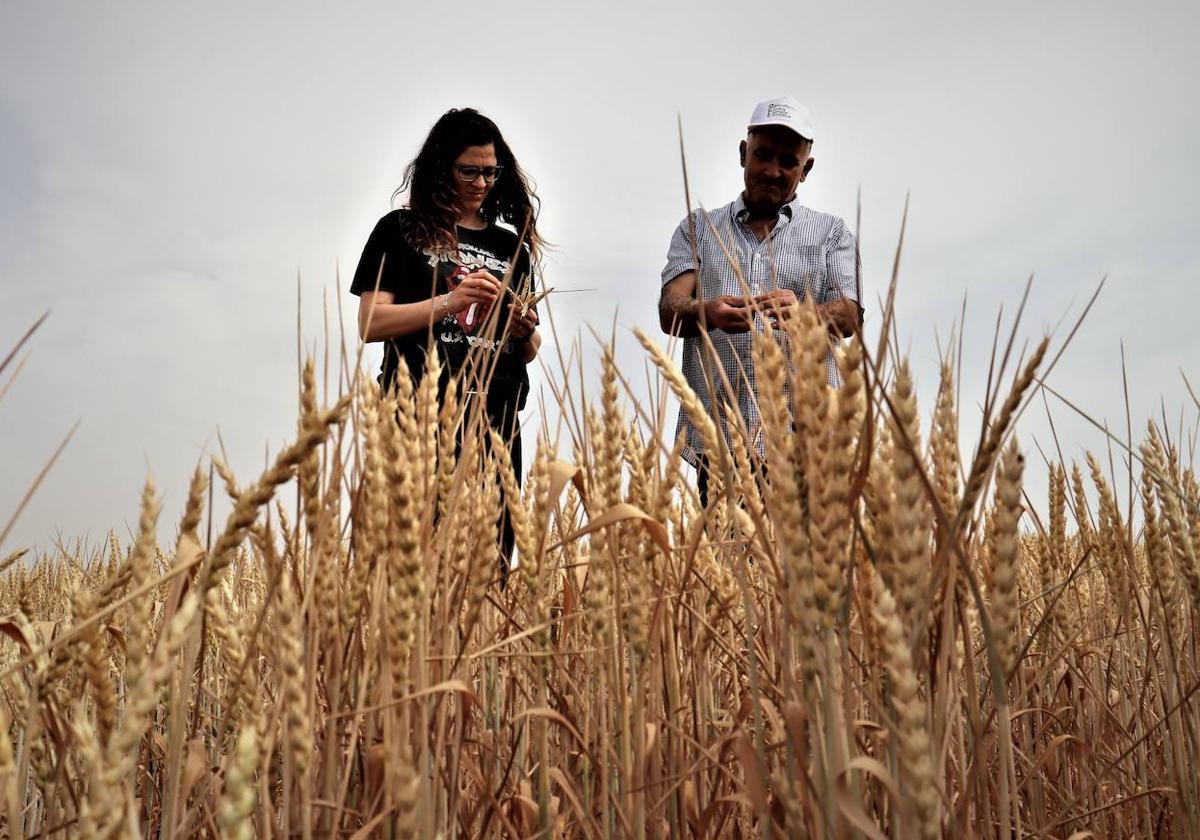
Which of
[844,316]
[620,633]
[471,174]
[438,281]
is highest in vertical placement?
[471,174]

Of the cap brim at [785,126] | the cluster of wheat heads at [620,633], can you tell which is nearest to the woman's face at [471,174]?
the cap brim at [785,126]

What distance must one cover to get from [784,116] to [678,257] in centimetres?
70

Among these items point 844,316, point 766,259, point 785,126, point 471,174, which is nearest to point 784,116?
point 785,126

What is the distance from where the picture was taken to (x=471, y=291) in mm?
1968

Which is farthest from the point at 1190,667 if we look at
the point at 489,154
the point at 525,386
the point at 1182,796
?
the point at 489,154

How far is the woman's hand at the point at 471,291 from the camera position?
1.85m

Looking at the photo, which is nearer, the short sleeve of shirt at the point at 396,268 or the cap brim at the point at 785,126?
the short sleeve of shirt at the point at 396,268

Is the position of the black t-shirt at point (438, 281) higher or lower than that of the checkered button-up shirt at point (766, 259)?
lower

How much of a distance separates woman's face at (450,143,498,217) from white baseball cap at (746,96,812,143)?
1095 mm

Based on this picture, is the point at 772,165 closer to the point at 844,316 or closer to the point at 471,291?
the point at 844,316

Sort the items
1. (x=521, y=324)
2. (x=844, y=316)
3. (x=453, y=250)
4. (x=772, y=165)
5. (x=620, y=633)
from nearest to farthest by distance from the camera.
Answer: (x=620, y=633)
(x=844, y=316)
(x=521, y=324)
(x=453, y=250)
(x=772, y=165)

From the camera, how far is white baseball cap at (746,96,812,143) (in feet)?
11.6

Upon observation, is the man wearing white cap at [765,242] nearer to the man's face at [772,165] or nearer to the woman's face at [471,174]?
the man's face at [772,165]

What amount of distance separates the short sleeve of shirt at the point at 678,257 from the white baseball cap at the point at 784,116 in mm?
510
